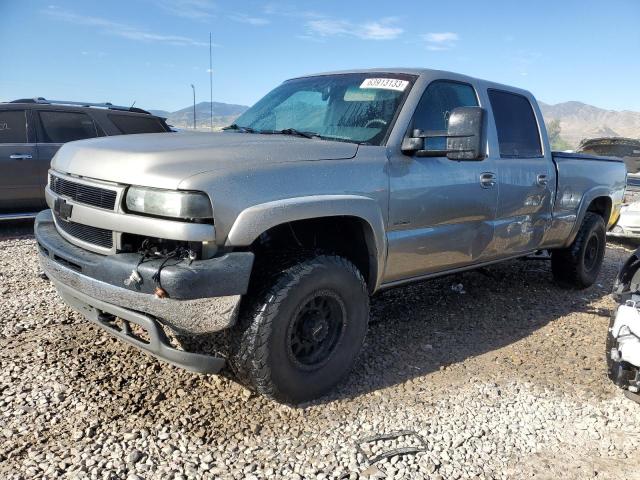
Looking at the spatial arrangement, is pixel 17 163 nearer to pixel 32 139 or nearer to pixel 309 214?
pixel 32 139

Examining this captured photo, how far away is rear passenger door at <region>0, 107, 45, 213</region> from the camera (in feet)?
22.7

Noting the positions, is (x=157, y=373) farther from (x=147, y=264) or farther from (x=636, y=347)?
(x=636, y=347)

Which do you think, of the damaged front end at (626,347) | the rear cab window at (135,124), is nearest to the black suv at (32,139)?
the rear cab window at (135,124)

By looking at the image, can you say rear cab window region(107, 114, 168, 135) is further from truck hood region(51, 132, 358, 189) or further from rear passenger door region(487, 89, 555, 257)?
rear passenger door region(487, 89, 555, 257)

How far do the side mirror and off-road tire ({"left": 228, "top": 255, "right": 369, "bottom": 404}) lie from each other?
90 cm

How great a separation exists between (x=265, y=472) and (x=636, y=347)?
2.15 meters

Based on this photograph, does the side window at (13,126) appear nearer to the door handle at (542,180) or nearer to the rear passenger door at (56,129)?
the rear passenger door at (56,129)

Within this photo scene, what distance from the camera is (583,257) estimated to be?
5445mm

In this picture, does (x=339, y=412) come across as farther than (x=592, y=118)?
No

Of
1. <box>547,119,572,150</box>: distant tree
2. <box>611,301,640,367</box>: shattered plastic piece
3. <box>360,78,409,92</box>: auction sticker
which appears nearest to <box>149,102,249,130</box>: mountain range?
<box>360,78,409,92</box>: auction sticker

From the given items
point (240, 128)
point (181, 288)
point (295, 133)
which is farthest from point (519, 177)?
point (181, 288)

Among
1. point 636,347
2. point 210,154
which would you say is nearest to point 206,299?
point 210,154

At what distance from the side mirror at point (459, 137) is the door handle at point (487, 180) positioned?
1.84 feet

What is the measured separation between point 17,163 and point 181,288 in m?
5.90
